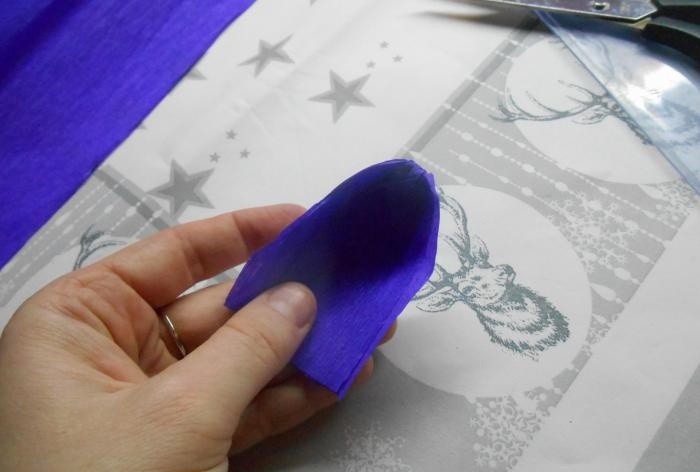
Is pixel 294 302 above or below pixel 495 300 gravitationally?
below

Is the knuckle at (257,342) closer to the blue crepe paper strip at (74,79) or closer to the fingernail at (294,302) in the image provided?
the fingernail at (294,302)

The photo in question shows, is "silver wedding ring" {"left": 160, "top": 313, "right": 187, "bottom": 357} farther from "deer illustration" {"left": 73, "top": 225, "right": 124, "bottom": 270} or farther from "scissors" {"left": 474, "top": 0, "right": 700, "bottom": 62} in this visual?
"scissors" {"left": 474, "top": 0, "right": 700, "bottom": 62}

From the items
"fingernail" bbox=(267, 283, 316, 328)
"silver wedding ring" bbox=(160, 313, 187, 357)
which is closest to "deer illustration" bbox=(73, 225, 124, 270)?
"silver wedding ring" bbox=(160, 313, 187, 357)

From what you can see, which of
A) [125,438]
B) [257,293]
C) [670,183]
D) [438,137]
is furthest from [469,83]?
[125,438]

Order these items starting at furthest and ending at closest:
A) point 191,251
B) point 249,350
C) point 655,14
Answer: point 655,14, point 191,251, point 249,350

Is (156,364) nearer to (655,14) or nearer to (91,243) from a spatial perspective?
(91,243)

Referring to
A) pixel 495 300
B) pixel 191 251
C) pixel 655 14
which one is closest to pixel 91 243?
pixel 191 251

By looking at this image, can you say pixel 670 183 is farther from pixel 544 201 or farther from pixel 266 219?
pixel 266 219
